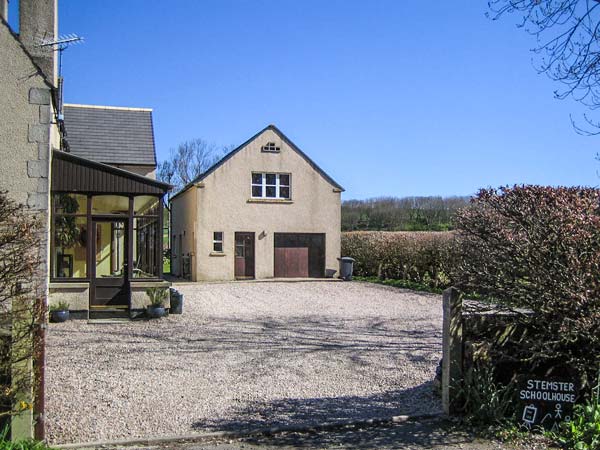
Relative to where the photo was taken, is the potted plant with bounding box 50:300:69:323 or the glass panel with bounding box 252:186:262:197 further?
the glass panel with bounding box 252:186:262:197

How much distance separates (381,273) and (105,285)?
15782mm

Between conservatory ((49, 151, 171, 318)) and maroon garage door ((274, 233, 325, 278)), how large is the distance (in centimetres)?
1285

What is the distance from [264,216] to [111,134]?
876cm

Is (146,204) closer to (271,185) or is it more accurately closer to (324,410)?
(271,185)

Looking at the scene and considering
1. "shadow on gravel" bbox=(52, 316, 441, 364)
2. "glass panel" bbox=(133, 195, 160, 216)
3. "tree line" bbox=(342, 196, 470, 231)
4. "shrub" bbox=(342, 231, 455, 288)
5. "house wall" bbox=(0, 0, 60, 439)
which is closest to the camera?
"shadow on gravel" bbox=(52, 316, 441, 364)

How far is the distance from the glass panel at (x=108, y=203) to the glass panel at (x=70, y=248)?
2.41 feet

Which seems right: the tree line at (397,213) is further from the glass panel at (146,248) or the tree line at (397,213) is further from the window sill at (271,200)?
the glass panel at (146,248)

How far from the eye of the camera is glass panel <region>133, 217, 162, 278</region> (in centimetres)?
1619

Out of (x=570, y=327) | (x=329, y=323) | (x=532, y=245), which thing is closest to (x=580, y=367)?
(x=570, y=327)

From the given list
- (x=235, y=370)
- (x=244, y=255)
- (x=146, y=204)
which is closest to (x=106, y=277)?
(x=146, y=204)

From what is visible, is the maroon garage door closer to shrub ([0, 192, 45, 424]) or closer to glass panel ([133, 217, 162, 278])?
glass panel ([133, 217, 162, 278])

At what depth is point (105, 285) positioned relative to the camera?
49.9 ft

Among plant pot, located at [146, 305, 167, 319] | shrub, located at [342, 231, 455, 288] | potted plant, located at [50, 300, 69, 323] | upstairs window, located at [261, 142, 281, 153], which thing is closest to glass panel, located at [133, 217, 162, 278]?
plant pot, located at [146, 305, 167, 319]

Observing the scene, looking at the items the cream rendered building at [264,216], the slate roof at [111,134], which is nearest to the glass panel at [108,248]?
the slate roof at [111,134]
